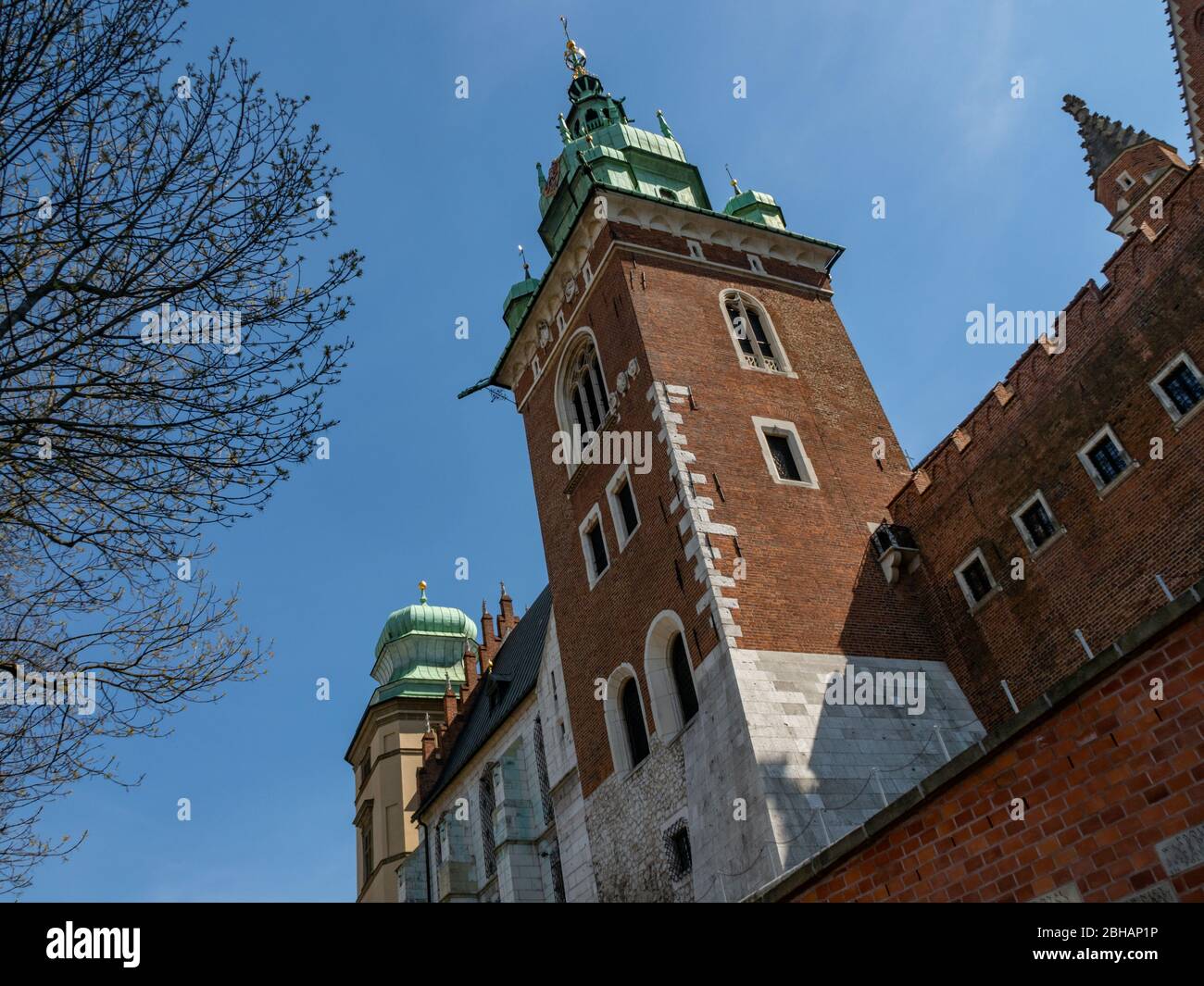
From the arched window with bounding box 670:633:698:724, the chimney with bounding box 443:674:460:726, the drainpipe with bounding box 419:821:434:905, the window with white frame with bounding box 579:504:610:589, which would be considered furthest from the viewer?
the chimney with bounding box 443:674:460:726

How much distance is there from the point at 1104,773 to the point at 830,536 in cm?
1193

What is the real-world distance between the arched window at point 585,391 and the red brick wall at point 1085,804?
15.4 meters

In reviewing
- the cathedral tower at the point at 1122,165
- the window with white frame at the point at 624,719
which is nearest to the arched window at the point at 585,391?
the window with white frame at the point at 624,719

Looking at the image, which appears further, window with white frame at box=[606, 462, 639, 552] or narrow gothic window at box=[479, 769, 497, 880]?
narrow gothic window at box=[479, 769, 497, 880]

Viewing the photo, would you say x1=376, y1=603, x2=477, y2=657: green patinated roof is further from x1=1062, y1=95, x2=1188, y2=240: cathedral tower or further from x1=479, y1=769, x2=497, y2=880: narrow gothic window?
x1=1062, y1=95, x2=1188, y2=240: cathedral tower

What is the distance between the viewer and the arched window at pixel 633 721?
65.1 feet

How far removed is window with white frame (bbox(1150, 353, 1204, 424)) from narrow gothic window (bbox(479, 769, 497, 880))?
73.3 feet

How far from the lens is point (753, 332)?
24.0 meters

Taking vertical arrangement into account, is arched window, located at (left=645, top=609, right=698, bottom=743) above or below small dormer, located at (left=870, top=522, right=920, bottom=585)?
below

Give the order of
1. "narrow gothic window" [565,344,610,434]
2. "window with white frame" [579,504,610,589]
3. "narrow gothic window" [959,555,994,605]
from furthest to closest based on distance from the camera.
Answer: "narrow gothic window" [565,344,610,434], "window with white frame" [579,504,610,589], "narrow gothic window" [959,555,994,605]

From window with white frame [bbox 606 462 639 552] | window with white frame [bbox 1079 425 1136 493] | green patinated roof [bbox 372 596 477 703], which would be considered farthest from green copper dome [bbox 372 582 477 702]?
window with white frame [bbox 1079 425 1136 493]

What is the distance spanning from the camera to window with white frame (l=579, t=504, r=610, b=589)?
22641 millimetres

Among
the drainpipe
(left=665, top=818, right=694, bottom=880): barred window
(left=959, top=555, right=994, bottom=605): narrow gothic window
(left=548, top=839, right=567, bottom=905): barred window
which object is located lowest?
(left=665, top=818, right=694, bottom=880): barred window

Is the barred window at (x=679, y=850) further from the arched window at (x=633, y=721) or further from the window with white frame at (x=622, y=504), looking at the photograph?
the window with white frame at (x=622, y=504)
